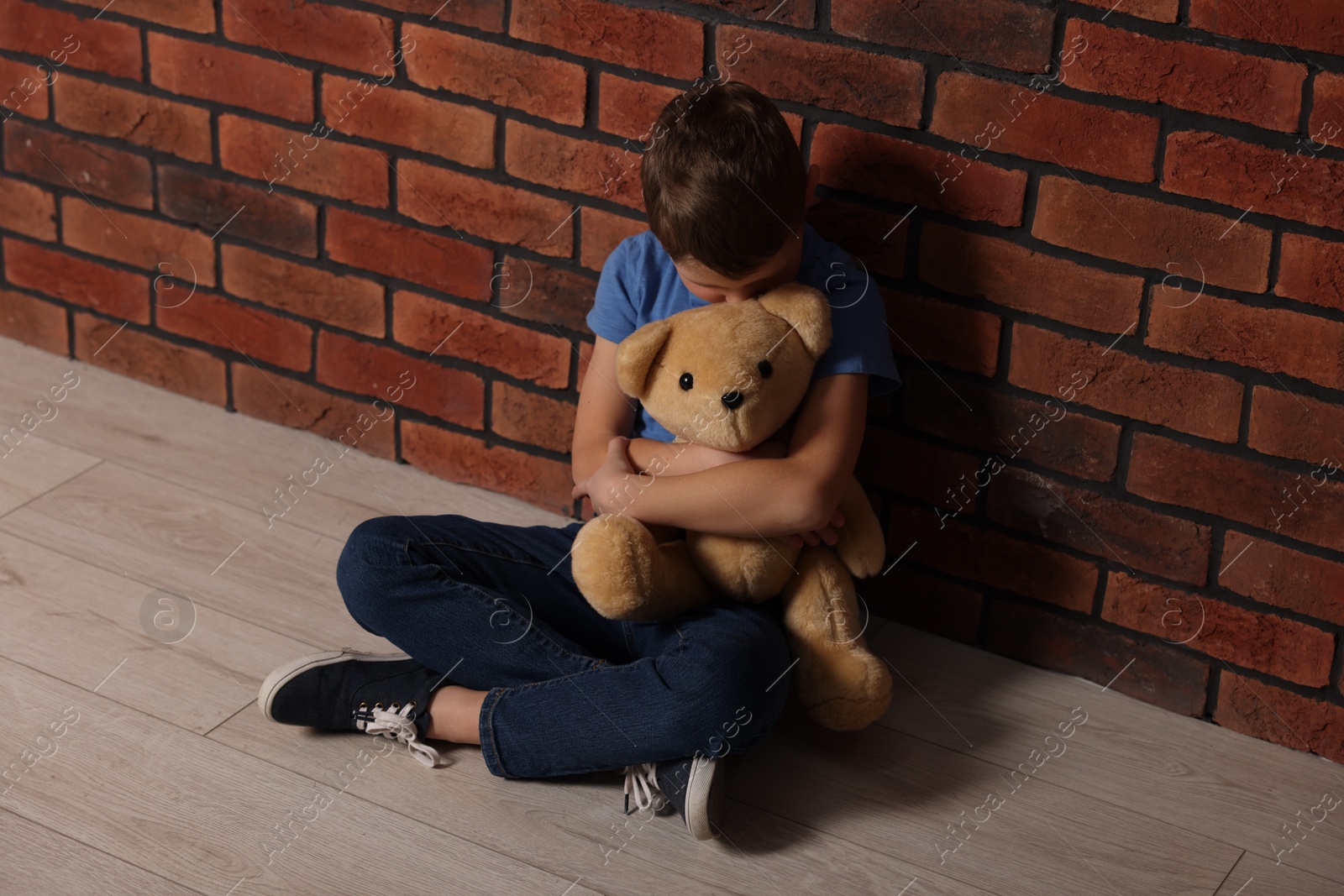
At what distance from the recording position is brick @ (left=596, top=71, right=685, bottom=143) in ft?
4.83

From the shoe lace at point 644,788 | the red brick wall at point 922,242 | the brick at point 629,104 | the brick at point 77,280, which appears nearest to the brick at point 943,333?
the red brick wall at point 922,242

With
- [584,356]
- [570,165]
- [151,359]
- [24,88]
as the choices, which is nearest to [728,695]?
[584,356]

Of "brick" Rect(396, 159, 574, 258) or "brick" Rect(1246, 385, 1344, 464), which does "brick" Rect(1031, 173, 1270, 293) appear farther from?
"brick" Rect(396, 159, 574, 258)

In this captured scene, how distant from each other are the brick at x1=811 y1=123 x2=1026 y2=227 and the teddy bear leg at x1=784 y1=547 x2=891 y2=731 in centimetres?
39

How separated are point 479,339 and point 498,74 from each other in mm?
347

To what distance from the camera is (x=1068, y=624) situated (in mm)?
1503

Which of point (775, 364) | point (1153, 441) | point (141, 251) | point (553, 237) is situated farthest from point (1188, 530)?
point (141, 251)

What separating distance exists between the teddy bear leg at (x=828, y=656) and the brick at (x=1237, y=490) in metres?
0.34

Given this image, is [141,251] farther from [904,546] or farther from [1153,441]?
[1153,441]

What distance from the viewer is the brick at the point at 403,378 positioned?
5.78 feet

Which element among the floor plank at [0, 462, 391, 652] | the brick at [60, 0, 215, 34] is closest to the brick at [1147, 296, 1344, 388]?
the floor plank at [0, 462, 391, 652]

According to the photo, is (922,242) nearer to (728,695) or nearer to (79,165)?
(728,695)

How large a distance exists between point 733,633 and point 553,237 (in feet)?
1.93

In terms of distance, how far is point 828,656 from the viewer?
135cm
